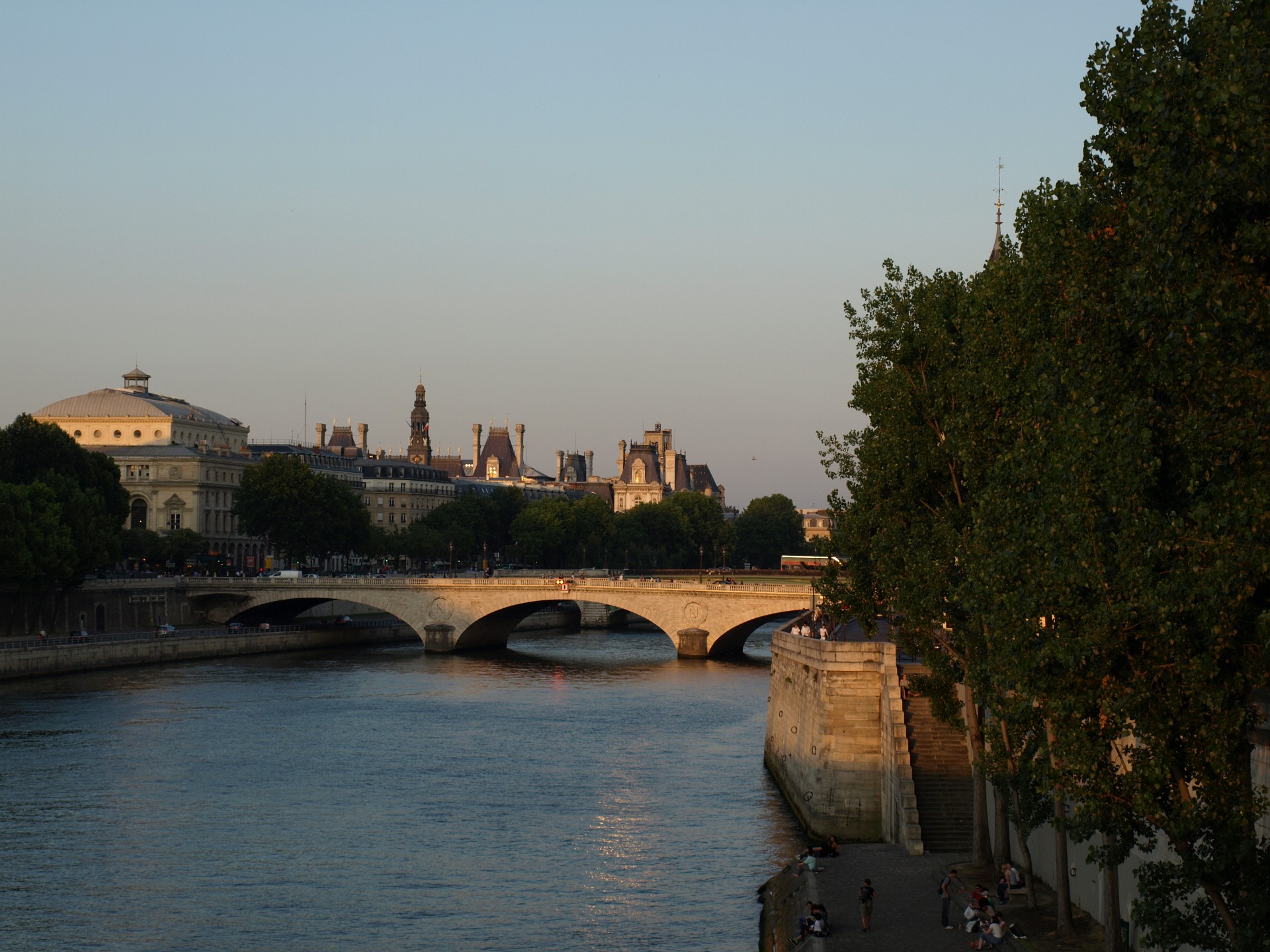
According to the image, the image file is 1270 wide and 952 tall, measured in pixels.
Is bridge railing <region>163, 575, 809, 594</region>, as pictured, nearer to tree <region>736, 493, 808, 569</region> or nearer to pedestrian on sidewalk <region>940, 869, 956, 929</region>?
pedestrian on sidewalk <region>940, 869, 956, 929</region>

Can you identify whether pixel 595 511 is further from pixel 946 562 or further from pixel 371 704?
pixel 946 562

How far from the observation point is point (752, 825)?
37.4 m

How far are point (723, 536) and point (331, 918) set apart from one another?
13792 cm

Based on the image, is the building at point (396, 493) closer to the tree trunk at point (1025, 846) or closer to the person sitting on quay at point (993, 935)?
the tree trunk at point (1025, 846)

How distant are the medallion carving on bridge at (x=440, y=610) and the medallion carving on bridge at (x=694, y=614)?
13.8 metres

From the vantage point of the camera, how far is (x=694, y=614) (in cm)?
8194

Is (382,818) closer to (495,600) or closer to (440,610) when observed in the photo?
(495,600)

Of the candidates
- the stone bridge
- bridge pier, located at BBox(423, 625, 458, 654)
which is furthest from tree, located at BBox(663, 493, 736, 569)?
bridge pier, located at BBox(423, 625, 458, 654)

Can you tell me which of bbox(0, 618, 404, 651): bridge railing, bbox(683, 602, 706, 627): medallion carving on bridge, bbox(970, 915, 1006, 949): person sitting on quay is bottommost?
bbox(970, 915, 1006, 949): person sitting on quay

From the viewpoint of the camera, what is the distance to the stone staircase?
30359mm

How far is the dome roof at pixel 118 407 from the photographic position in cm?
12788

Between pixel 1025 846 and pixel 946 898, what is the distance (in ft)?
5.60

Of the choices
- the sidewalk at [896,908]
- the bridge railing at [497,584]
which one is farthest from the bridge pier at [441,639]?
the sidewalk at [896,908]

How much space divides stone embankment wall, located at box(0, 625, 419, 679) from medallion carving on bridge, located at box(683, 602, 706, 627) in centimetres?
2161
